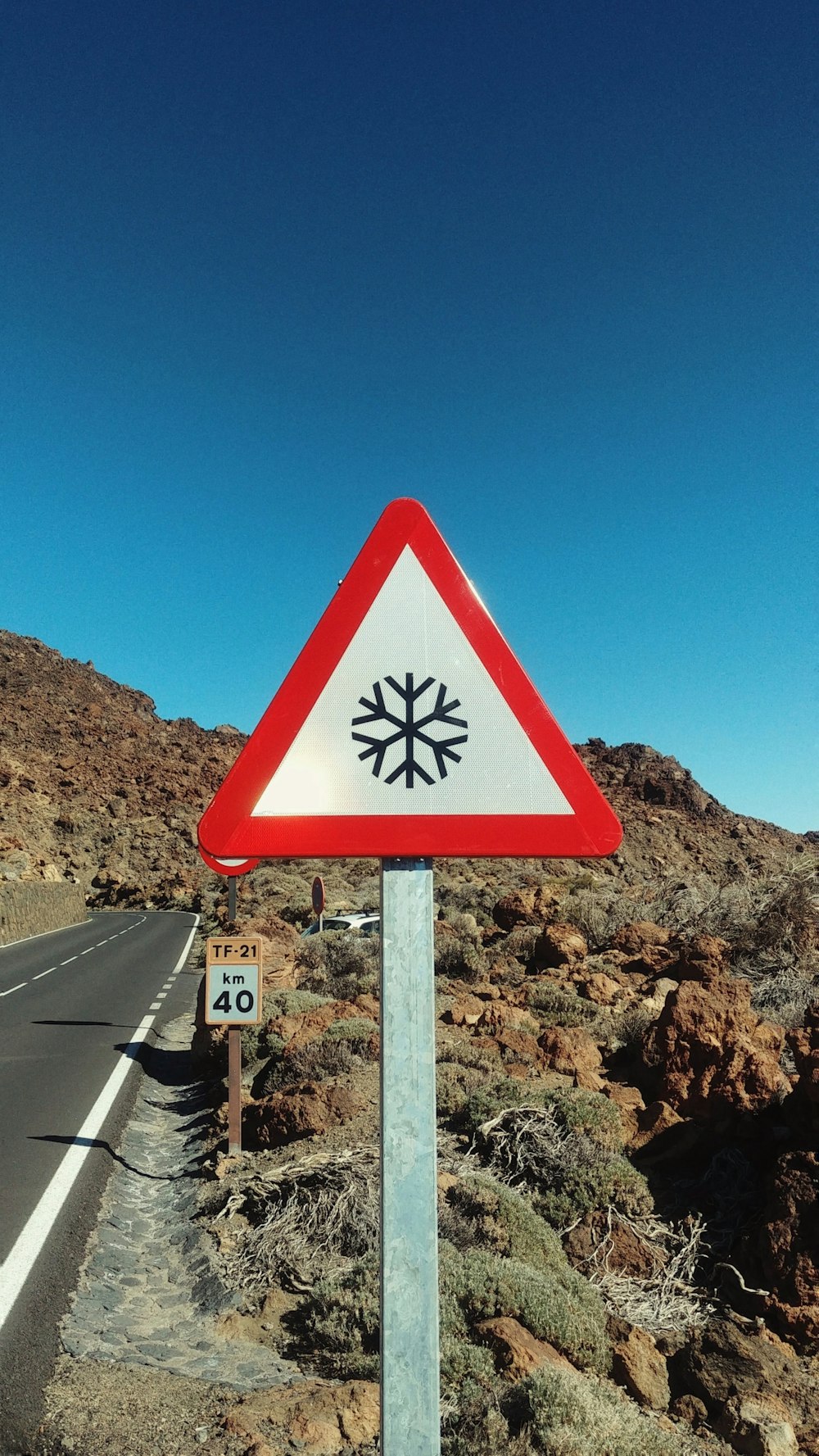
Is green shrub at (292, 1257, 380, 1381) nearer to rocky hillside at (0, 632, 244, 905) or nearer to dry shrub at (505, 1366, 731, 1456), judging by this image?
dry shrub at (505, 1366, 731, 1456)

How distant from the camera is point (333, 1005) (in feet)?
25.6

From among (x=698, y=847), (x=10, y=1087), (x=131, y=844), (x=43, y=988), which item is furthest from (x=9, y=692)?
(x=10, y=1087)

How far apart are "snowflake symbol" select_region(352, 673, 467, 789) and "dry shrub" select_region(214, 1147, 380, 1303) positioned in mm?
3377

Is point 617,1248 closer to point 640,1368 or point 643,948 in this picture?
point 640,1368

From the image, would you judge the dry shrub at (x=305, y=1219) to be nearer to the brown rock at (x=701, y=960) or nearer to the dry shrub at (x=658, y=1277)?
the dry shrub at (x=658, y=1277)

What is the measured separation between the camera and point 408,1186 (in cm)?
116

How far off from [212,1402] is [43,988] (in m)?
12.6

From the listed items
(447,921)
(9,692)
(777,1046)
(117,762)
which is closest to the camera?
(777,1046)

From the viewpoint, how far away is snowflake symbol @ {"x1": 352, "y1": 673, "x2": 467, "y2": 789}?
1.36m

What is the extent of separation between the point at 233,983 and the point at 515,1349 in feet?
10.3

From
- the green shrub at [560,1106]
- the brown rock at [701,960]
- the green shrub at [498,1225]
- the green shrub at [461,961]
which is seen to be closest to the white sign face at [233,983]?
the green shrub at [560,1106]

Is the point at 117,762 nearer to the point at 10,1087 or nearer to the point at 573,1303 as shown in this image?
the point at 10,1087

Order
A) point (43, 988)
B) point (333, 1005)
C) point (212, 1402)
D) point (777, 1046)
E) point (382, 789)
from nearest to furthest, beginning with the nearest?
point (382, 789) → point (212, 1402) → point (777, 1046) → point (333, 1005) → point (43, 988)

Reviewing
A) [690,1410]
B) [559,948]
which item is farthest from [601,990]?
[690,1410]
